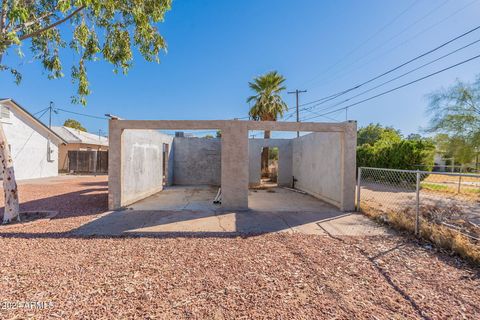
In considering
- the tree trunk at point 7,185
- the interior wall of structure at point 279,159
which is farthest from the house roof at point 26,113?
the interior wall of structure at point 279,159

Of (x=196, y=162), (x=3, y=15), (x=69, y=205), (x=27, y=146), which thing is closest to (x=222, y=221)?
(x=69, y=205)

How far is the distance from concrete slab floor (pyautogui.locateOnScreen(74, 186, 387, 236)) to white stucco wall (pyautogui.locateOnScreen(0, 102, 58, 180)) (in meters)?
11.6

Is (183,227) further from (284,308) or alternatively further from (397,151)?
(397,151)

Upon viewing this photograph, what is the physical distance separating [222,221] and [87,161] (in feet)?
59.8

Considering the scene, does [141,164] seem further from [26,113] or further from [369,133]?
[369,133]

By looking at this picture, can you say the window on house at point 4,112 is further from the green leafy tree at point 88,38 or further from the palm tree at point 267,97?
the palm tree at point 267,97

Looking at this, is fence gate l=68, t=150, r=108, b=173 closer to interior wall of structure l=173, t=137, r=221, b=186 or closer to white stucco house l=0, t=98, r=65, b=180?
white stucco house l=0, t=98, r=65, b=180

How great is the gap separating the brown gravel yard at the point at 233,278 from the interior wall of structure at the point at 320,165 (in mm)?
3159

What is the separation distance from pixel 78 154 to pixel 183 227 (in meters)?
18.6

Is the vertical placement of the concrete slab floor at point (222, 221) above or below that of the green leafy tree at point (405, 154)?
below

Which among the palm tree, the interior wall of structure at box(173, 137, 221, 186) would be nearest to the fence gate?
the interior wall of structure at box(173, 137, 221, 186)

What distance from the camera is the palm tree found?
17.3 metres

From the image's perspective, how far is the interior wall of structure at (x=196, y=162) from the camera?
13.3 meters

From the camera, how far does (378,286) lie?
2957 mm
